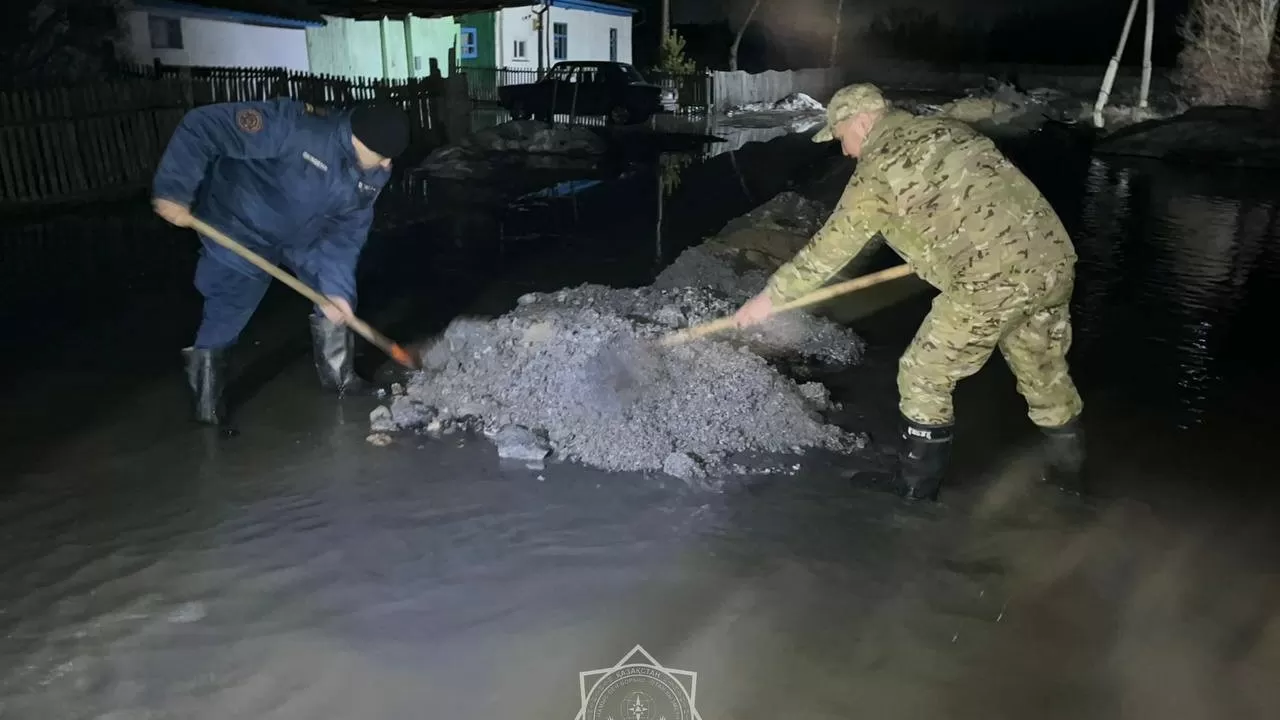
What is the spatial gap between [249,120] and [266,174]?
0.27m

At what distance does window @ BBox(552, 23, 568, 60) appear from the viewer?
1094 inches

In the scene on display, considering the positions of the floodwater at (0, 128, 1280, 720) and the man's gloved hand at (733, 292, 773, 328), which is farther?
the man's gloved hand at (733, 292, 773, 328)

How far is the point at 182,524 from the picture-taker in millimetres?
3656

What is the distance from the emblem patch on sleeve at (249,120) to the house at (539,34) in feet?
67.5

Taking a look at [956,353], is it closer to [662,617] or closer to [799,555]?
[799,555]

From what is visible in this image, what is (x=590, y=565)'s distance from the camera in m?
3.40

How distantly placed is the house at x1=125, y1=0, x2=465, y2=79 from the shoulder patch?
12.2m

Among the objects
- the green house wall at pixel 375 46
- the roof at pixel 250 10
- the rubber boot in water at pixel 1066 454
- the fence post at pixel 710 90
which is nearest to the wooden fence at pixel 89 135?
the roof at pixel 250 10

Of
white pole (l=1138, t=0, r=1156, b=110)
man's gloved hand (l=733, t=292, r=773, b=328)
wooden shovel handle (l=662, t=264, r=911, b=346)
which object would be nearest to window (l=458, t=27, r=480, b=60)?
white pole (l=1138, t=0, r=1156, b=110)

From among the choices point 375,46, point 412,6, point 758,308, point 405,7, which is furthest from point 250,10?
point 758,308

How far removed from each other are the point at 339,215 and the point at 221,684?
2523mm

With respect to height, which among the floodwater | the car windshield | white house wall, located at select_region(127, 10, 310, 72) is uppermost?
white house wall, located at select_region(127, 10, 310, 72)

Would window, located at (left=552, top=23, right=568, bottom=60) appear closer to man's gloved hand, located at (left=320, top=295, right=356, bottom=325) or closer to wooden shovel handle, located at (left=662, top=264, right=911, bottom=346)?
man's gloved hand, located at (left=320, top=295, right=356, bottom=325)

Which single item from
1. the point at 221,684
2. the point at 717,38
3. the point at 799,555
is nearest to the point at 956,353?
the point at 799,555
